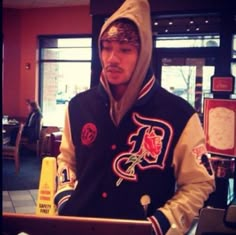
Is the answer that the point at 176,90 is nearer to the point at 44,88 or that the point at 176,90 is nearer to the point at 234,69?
the point at 234,69

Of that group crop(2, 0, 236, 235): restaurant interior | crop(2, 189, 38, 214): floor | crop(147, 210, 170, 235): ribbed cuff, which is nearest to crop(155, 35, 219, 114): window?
crop(2, 0, 236, 235): restaurant interior

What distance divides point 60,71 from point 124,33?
7537 mm

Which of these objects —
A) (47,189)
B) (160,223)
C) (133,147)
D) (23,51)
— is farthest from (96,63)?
(23,51)

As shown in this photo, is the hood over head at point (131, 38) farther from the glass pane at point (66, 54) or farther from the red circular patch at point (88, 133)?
the glass pane at point (66, 54)

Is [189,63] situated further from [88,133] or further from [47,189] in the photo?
[88,133]

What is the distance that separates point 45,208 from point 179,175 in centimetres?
53

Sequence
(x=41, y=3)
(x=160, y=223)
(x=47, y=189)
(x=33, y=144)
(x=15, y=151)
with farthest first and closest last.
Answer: (x=33, y=144), (x=41, y=3), (x=15, y=151), (x=47, y=189), (x=160, y=223)

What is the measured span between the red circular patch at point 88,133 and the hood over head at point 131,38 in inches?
2.7

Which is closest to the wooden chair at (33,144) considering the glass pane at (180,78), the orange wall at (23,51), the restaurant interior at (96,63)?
the restaurant interior at (96,63)

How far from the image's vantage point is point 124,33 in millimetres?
1171

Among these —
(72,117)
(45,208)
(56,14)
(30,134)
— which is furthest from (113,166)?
(56,14)

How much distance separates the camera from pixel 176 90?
17.8 feet

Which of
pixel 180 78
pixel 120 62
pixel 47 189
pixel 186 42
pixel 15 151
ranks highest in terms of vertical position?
pixel 186 42

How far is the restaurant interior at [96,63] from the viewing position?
352 centimetres
